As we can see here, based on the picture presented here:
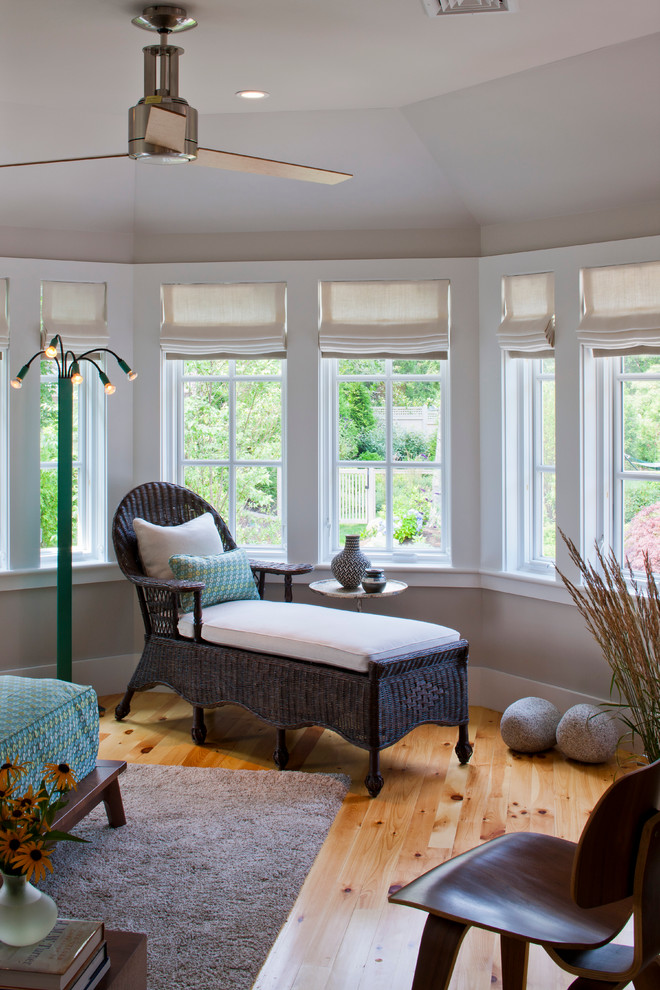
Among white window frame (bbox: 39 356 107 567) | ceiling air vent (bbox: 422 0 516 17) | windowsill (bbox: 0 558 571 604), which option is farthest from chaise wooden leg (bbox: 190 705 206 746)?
ceiling air vent (bbox: 422 0 516 17)

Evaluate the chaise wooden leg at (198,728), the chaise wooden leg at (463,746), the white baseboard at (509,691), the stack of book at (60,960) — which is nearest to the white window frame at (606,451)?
the white baseboard at (509,691)

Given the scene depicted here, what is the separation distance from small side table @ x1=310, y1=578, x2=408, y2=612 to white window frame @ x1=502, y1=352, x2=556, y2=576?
65cm

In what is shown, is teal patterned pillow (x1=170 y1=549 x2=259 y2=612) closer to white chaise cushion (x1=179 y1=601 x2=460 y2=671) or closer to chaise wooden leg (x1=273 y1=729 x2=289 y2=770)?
white chaise cushion (x1=179 y1=601 x2=460 y2=671)

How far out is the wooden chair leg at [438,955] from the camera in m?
1.72

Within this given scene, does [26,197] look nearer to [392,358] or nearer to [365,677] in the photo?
[392,358]

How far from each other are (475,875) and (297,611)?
2.37m

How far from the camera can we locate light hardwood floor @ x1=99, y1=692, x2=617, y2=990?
251cm

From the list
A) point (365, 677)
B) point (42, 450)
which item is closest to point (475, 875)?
point (365, 677)

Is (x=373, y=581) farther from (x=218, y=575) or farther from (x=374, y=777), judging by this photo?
(x=374, y=777)

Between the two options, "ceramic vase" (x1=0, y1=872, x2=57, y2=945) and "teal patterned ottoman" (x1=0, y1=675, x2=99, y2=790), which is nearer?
"ceramic vase" (x1=0, y1=872, x2=57, y2=945)

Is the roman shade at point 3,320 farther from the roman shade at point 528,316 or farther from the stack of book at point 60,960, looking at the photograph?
the stack of book at point 60,960

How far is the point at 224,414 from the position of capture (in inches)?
204

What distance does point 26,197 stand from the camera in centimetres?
471

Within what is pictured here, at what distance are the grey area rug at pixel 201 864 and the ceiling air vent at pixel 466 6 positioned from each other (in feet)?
9.17
